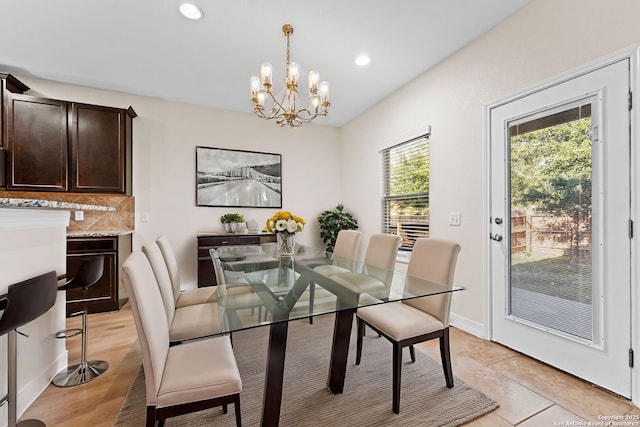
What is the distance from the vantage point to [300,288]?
1726 mm

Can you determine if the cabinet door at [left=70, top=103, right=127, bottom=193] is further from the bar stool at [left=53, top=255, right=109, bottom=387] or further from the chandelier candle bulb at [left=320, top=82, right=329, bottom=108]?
the chandelier candle bulb at [left=320, top=82, right=329, bottom=108]

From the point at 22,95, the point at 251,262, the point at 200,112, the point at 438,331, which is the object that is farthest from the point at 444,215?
the point at 22,95

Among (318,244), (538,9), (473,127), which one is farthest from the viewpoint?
(318,244)

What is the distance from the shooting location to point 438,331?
175 centimetres

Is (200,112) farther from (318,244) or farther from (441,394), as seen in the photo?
(441,394)

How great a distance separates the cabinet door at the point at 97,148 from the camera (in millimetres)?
3297

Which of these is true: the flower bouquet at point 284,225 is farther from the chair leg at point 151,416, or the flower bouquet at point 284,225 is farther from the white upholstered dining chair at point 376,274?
the chair leg at point 151,416

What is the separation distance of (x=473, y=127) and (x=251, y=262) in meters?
2.45

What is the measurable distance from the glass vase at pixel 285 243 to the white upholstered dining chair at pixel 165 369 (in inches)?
56.1

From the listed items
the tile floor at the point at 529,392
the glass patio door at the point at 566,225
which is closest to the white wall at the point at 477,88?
the glass patio door at the point at 566,225

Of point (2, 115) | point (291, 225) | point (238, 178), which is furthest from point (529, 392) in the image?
point (2, 115)

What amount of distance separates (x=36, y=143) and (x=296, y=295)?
11.9 feet

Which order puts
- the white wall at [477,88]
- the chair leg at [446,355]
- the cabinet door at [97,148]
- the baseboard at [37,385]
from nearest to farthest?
the baseboard at [37,385] < the chair leg at [446,355] < the white wall at [477,88] < the cabinet door at [97,148]

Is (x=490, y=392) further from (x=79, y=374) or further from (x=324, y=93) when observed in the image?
(x=79, y=374)
